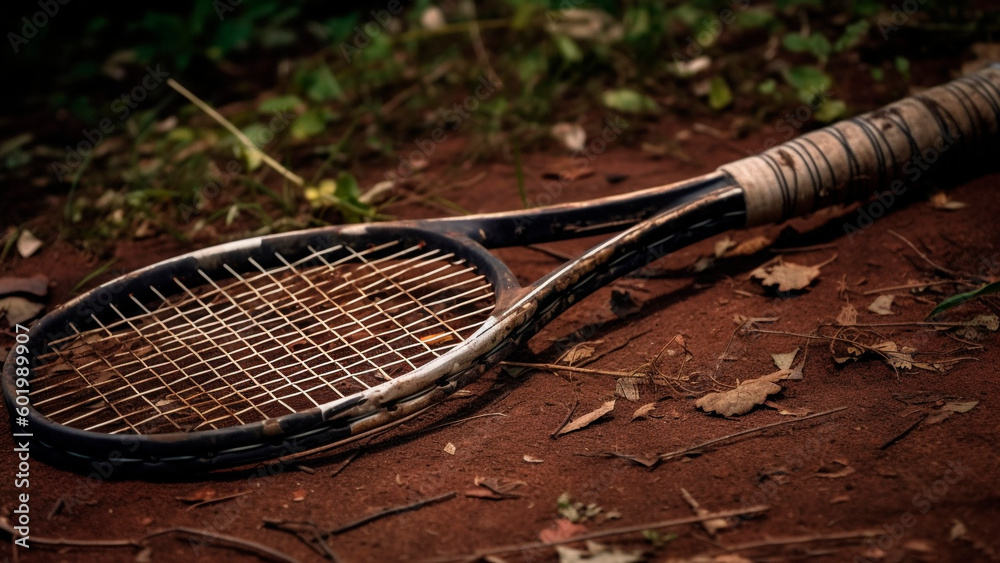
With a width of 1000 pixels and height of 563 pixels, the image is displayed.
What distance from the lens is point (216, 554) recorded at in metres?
1.74

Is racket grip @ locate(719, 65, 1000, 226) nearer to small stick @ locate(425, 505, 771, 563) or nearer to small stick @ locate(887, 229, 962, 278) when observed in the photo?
small stick @ locate(887, 229, 962, 278)

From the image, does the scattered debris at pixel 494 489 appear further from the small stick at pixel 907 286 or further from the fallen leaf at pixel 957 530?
the small stick at pixel 907 286

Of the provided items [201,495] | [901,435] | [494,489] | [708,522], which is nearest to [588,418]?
[494,489]

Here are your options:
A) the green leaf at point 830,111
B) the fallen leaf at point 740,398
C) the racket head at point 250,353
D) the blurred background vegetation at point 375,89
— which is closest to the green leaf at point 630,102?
the blurred background vegetation at point 375,89

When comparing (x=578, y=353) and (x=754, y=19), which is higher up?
(x=754, y=19)

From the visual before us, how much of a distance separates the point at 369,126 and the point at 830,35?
6.76 ft

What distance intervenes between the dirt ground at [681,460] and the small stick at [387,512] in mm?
12

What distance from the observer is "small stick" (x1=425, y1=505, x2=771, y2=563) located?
1660 millimetres

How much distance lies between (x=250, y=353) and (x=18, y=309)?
0.89 meters

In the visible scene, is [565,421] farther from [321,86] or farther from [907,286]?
[321,86]

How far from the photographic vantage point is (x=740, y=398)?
6.65 ft

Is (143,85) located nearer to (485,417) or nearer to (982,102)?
(485,417)

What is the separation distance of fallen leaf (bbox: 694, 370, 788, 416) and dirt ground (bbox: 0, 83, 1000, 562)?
0.02m

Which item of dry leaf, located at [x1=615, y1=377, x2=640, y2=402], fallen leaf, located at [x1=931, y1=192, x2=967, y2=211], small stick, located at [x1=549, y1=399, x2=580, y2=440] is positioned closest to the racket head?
small stick, located at [x1=549, y1=399, x2=580, y2=440]
